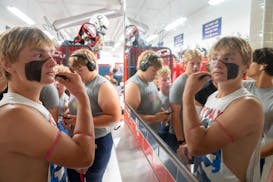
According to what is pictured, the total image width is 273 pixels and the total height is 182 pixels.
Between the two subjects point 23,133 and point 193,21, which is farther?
point 193,21

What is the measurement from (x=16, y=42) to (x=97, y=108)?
0.85 meters

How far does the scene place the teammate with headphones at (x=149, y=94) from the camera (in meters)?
1.14

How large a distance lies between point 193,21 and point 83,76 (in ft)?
2.80

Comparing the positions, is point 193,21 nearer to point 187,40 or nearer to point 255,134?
point 187,40

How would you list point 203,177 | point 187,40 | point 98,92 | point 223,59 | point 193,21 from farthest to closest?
point 98,92 < point 193,21 < point 187,40 < point 203,177 < point 223,59

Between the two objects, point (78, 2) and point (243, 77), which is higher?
point (78, 2)

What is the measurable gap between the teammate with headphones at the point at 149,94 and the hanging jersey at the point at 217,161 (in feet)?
0.90

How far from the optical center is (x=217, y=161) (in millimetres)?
716

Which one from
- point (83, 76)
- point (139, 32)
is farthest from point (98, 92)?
point (139, 32)

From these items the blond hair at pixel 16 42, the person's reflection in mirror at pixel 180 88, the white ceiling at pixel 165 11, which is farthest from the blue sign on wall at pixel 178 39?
the blond hair at pixel 16 42

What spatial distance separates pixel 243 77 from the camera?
0.66 meters

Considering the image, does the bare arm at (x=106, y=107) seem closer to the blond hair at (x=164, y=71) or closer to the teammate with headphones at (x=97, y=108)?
the teammate with headphones at (x=97, y=108)

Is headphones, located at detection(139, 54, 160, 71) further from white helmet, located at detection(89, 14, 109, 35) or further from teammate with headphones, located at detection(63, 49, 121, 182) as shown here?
white helmet, located at detection(89, 14, 109, 35)

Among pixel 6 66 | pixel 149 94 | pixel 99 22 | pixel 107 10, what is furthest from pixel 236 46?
pixel 107 10
